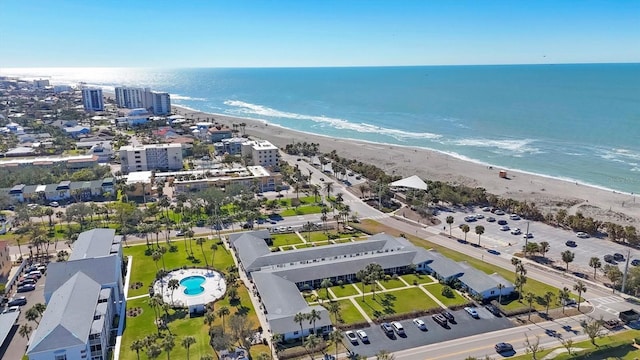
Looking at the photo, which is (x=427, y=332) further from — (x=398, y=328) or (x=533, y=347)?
(x=533, y=347)

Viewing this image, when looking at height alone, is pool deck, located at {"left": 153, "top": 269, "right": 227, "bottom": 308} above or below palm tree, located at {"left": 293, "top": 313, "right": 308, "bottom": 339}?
below

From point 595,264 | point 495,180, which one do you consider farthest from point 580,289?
point 495,180

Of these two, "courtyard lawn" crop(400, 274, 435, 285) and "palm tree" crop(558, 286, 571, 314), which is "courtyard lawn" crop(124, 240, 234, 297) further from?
"palm tree" crop(558, 286, 571, 314)

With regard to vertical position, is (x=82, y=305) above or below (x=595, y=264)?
above

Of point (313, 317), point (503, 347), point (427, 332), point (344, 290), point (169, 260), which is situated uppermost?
point (313, 317)

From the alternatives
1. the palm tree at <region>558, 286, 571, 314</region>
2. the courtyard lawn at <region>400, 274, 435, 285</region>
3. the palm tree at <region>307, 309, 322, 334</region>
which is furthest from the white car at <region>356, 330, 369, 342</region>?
the palm tree at <region>558, 286, 571, 314</region>

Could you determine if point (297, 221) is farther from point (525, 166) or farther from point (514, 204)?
point (525, 166)

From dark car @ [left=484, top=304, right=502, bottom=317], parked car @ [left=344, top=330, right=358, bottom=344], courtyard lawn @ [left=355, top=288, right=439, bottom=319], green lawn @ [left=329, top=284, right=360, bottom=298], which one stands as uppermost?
dark car @ [left=484, top=304, right=502, bottom=317]
